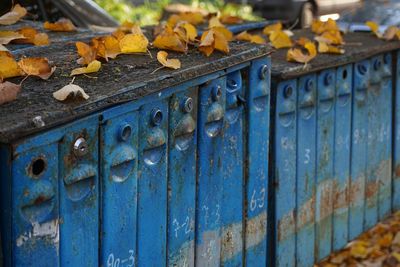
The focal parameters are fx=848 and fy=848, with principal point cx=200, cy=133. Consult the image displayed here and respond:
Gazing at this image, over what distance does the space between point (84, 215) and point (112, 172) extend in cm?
22

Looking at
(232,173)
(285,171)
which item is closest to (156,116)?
(232,173)

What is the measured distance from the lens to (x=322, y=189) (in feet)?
16.6

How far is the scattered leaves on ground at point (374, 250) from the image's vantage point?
17.9 feet

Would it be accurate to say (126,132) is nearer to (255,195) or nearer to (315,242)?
(255,195)

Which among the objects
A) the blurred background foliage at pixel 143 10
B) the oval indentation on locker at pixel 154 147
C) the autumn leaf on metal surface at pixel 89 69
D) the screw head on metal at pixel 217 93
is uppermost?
the autumn leaf on metal surface at pixel 89 69

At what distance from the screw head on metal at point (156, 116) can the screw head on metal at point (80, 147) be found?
17.8 inches

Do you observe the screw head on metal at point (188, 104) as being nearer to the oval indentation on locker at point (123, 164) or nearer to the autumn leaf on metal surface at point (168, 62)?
the autumn leaf on metal surface at point (168, 62)

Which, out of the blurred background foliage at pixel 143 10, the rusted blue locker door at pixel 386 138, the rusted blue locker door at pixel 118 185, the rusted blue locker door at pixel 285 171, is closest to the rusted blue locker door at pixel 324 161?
the rusted blue locker door at pixel 285 171

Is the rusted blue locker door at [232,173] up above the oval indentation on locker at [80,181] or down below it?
below

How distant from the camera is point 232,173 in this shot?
13.4ft

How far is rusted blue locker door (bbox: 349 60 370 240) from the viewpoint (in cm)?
536

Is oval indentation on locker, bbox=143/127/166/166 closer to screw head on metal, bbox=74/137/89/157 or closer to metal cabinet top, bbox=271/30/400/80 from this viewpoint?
screw head on metal, bbox=74/137/89/157

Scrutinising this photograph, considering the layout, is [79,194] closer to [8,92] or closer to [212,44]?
[8,92]

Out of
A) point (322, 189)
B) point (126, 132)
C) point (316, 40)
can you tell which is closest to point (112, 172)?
point (126, 132)
